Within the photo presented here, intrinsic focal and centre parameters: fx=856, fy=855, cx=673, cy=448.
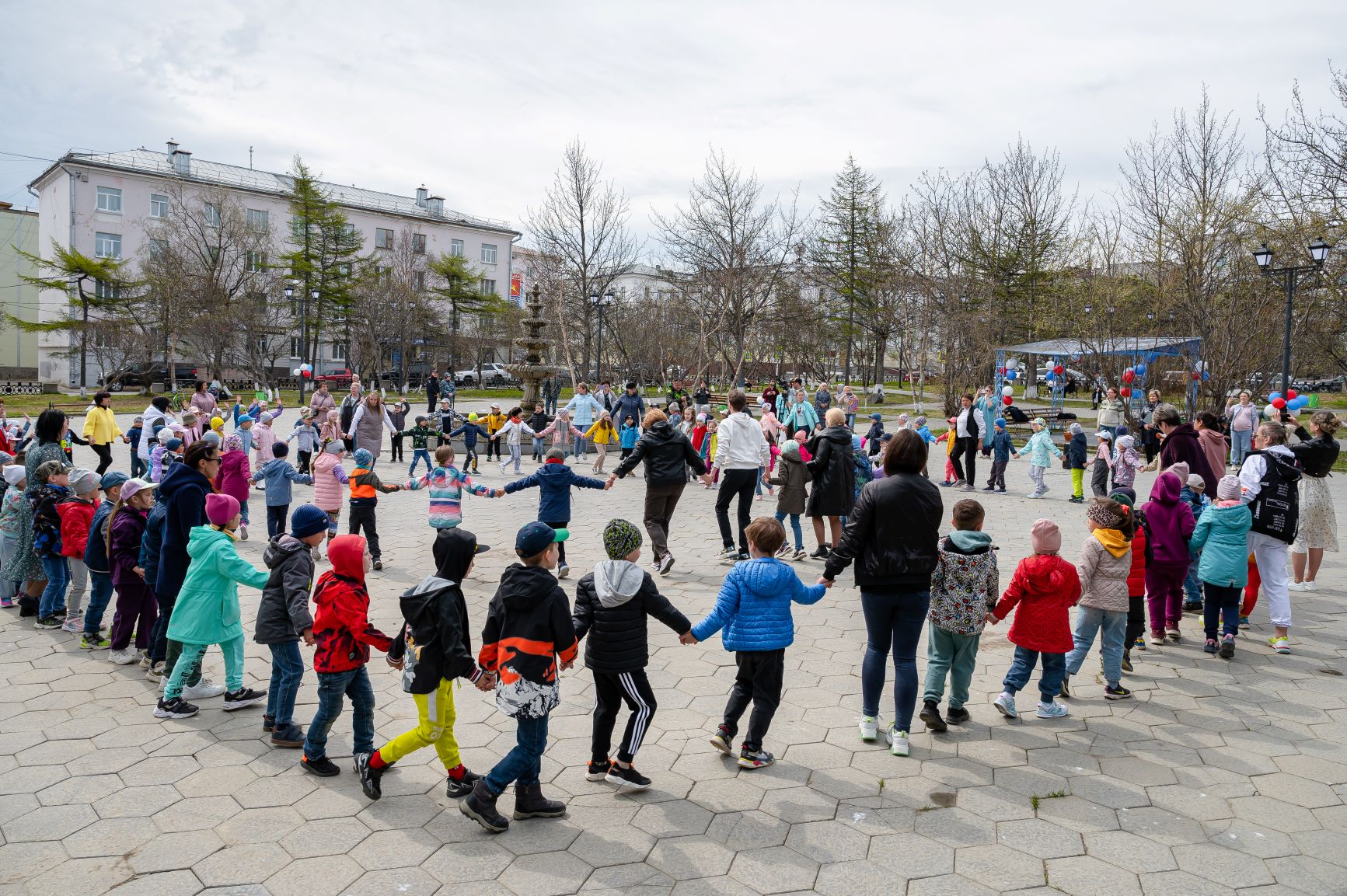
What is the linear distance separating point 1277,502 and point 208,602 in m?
7.87

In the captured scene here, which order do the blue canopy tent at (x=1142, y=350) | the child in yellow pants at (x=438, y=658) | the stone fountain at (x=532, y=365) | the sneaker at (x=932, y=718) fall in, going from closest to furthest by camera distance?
the child in yellow pants at (x=438, y=658) → the sneaker at (x=932, y=718) → the stone fountain at (x=532, y=365) → the blue canopy tent at (x=1142, y=350)

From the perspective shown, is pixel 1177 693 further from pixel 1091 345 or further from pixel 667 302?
pixel 667 302

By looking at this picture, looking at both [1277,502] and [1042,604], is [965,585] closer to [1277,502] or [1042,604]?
[1042,604]

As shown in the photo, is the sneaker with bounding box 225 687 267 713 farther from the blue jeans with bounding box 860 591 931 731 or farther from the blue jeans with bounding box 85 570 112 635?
the blue jeans with bounding box 860 591 931 731

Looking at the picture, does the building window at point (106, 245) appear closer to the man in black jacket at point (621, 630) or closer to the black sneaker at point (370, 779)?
the black sneaker at point (370, 779)

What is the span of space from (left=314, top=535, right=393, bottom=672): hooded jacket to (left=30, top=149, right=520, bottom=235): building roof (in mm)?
52998

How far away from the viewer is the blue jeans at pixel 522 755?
403 centimetres

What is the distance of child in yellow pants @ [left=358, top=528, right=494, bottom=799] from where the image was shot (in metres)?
4.08

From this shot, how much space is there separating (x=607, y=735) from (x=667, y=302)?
1526 inches

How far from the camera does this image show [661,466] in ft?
28.9

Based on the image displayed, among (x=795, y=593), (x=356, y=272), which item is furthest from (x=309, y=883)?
→ (x=356, y=272)

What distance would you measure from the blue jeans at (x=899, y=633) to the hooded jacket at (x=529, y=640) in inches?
70.6

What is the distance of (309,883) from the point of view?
3617 millimetres

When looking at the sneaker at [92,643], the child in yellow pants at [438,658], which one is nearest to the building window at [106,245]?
the sneaker at [92,643]
